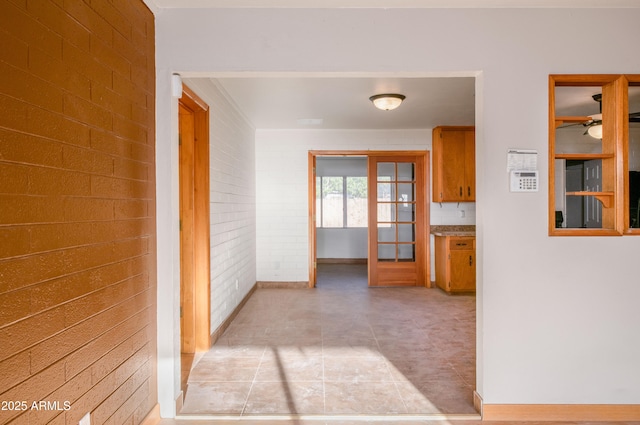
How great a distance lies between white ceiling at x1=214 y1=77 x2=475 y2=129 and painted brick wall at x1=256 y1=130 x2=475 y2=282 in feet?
0.91

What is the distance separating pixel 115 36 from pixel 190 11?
62 cm

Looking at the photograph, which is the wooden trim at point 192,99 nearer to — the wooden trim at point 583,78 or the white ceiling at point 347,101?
the white ceiling at point 347,101

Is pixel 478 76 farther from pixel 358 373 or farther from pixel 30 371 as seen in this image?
pixel 30 371

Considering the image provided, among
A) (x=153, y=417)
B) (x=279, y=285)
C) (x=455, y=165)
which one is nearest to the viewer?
(x=153, y=417)

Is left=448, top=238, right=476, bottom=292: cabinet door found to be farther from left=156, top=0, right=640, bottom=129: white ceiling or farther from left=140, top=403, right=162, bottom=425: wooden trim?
left=140, top=403, right=162, bottom=425: wooden trim

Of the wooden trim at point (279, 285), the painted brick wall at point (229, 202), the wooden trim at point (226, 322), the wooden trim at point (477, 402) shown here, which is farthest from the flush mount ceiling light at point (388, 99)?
the wooden trim at point (279, 285)

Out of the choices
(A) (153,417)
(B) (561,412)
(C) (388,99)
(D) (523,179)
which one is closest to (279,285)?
(C) (388,99)

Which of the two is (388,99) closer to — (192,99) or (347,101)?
(347,101)

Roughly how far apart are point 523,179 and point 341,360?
203 cm

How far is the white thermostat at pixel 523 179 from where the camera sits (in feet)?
8.10

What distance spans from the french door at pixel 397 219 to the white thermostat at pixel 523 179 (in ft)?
13.7

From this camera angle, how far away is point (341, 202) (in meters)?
9.78

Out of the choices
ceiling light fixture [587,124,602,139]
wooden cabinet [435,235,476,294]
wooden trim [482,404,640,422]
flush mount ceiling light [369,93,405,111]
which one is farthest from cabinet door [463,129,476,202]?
wooden trim [482,404,640,422]

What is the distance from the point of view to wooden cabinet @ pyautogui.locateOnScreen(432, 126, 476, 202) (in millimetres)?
6379
